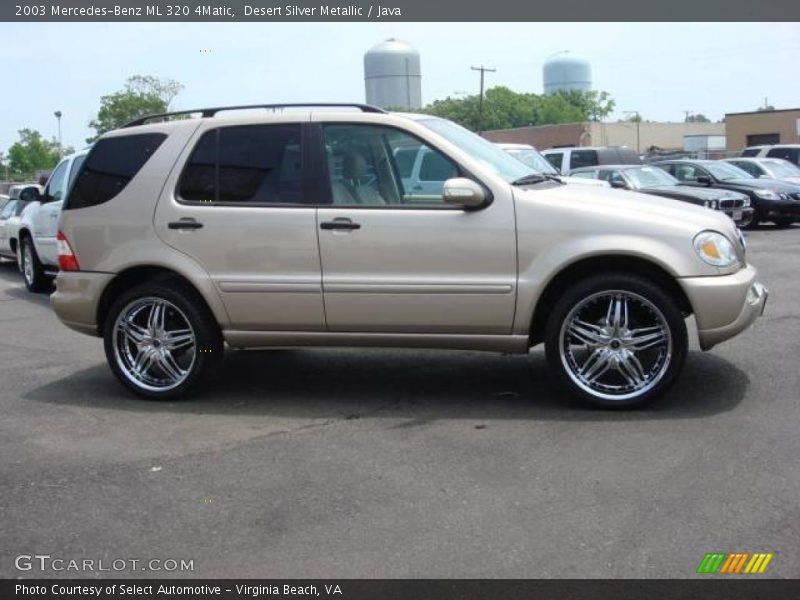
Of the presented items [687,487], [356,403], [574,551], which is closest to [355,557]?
[574,551]

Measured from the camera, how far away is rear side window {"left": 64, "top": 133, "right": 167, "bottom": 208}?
6.04 meters

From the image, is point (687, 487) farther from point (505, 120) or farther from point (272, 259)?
point (505, 120)

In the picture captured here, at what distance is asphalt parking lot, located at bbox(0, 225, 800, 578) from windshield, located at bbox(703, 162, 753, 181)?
12844 mm

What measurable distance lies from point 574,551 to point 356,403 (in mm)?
2507

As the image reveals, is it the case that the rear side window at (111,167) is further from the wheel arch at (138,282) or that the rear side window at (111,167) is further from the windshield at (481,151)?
the windshield at (481,151)

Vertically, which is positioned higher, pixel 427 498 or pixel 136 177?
pixel 136 177

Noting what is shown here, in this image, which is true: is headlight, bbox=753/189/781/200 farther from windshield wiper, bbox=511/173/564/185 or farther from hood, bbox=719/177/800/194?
windshield wiper, bbox=511/173/564/185

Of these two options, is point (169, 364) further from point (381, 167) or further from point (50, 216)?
point (50, 216)

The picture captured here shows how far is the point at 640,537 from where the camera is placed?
3.66 m

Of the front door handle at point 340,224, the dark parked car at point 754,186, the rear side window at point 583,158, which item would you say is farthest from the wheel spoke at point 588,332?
the rear side window at point 583,158

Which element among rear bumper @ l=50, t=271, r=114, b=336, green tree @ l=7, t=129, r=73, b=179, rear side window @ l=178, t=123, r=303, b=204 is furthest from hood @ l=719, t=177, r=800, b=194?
green tree @ l=7, t=129, r=73, b=179

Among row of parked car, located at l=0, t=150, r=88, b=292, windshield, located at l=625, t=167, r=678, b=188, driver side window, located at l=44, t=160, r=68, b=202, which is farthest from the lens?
windshield, located at l=625, t=167, r=678, b=188
